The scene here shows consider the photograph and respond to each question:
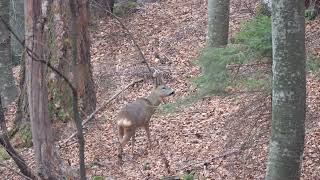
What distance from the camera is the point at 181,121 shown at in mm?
10273

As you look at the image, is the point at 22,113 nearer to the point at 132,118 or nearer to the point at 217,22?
the point at 132,118

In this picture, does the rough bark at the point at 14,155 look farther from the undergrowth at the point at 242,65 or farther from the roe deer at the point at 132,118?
the roe deer at the point at 132,118

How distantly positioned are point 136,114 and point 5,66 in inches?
265

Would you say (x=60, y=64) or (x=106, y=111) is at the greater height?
(x=60, y=64)

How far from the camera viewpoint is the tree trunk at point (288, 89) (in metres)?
4.74

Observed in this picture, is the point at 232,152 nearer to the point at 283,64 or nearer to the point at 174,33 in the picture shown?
the point at 283,64

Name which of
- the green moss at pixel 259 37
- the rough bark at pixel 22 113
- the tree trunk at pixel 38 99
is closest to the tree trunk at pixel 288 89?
the green moss at pixel 259 37

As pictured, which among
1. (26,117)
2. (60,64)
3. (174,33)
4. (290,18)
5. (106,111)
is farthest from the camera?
(174,33)

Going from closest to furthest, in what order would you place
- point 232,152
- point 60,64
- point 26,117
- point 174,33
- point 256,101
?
point 256,101
point 232,152
point 60,64
point 26,117
point 174,33

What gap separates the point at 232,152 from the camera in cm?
791

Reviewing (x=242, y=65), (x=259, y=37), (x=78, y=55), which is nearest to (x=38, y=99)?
(x=242, y=65)

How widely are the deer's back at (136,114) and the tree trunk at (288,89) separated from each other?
13.8 feet

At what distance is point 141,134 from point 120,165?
1.53 metres

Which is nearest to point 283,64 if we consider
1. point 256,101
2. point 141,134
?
point 256,101
